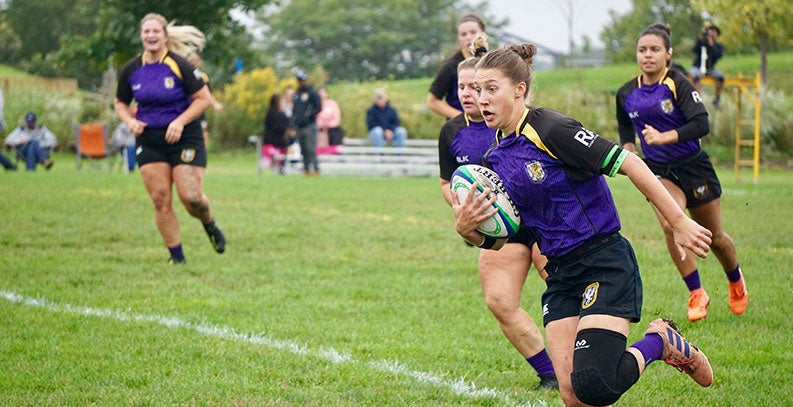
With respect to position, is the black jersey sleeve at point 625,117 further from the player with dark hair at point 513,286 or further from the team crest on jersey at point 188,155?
the team crest on jersey at point 188,155

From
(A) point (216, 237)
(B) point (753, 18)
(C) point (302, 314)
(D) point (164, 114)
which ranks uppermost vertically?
(B) point (753, 18)

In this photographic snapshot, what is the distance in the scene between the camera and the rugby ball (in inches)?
174

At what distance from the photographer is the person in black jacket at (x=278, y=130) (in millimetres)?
22891

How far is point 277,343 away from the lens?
6383mm

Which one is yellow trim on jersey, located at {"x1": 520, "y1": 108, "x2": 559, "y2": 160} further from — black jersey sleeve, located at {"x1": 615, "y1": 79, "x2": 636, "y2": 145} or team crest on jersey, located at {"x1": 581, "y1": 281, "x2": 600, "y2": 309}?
black jersey sleeve, located at {"x1": 615, "y1": 79, "x2": 636, "y2": 145}

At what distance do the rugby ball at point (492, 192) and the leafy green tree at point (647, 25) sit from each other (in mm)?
46250

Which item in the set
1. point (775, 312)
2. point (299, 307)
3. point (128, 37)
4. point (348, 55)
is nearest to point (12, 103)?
point (128, 37)

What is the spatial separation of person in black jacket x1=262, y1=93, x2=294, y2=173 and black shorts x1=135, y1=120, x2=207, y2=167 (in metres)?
13.7

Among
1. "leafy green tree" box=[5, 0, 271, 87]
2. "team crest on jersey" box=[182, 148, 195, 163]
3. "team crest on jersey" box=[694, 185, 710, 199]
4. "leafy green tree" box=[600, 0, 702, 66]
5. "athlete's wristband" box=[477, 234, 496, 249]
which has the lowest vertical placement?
"team crest on jersey" box=[694, 185, 710, 199]

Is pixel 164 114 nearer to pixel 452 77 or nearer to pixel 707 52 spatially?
pixel 452 77

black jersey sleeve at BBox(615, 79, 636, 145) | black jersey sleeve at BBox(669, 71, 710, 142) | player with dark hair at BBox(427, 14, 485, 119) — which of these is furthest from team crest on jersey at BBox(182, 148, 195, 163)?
black jersey sleeve at BBox(669, 71, 710, 142)

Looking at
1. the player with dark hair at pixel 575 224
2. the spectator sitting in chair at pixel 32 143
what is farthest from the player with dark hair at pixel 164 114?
the spectator sitting in chair at pixel 32 143

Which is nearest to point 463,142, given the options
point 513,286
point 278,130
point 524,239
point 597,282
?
point 524,239

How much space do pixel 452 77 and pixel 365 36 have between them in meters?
70.9
